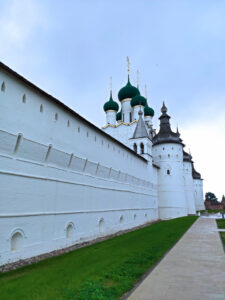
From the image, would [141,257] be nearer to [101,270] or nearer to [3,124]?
[101,270]

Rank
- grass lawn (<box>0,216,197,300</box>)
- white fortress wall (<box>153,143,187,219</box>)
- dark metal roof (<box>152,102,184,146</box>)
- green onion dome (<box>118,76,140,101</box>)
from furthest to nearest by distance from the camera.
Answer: green onion dome (<box>118,76,140,101</box>), dark metal roof (<box>152,102,184,146</box>), white fortress wall (<box>153,143,187,219</box>), grass lawn (<box>0,216,197,300</box>)

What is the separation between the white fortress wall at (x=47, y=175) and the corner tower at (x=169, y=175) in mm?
12481

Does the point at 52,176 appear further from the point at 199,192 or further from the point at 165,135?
the point at 199,192

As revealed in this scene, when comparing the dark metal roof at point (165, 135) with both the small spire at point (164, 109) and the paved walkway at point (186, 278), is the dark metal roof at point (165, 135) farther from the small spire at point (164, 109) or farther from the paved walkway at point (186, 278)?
the paved walkway at point (186, 278)

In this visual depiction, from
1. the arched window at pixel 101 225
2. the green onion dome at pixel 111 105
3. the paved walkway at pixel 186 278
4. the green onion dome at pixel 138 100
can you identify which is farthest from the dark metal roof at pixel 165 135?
the paved walkway at pixel 186 278

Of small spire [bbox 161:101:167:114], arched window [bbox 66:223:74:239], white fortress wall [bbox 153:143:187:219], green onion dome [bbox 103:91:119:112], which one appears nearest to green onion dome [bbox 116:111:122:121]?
green onion dome [bbox 103:91:119:112]

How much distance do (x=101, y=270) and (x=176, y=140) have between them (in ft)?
72.4

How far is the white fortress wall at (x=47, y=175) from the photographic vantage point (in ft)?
21.7

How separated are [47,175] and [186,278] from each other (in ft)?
18.0

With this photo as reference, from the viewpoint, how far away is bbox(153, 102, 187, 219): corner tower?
79.8ft

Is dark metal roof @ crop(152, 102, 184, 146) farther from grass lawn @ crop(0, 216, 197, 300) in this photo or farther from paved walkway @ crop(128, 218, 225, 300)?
grass lawn @ crop(0, 216, 197, 300)

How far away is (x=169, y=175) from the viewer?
81.4 ft

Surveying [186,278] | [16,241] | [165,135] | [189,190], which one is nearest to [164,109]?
[165,135]

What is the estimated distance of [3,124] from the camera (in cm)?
646
